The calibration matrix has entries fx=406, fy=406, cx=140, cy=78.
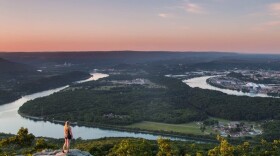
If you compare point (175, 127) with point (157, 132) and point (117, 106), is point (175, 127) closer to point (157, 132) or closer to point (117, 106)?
point (157, 132)

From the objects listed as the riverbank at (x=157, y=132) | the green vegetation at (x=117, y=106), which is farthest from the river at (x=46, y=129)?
the green vegetation at (x=117, y=106)

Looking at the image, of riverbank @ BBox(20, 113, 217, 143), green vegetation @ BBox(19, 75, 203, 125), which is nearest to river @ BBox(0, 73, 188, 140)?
riverbank @ BBox(20, 113, 217, 143)

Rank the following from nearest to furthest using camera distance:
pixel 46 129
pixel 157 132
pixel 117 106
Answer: pixel 157 132
pixel 46 129
pixel 117 106

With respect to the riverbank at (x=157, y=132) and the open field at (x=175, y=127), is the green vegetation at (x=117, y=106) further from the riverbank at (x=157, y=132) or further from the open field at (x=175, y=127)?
the open field at (x=175, y=127)

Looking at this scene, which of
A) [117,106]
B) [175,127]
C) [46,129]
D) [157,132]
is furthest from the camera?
[117,106]

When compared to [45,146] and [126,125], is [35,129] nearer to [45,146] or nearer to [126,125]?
[126,125]

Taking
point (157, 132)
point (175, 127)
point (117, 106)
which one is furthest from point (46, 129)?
point (117, 106)

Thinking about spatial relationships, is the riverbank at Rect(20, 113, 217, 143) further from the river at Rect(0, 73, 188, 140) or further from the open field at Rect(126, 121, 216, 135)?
the open field at Rect(126, 121, 216, 135)

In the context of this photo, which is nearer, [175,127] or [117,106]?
[175,127]
